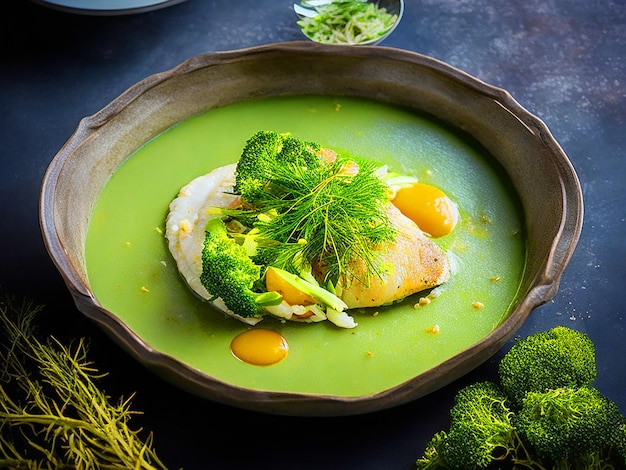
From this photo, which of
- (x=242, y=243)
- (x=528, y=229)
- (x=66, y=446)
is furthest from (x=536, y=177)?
(x=66, y=446)

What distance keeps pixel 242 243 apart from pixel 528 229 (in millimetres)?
1564

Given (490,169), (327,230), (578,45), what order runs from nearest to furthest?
(327,230), (490,169), (578,45)

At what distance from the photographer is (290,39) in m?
6.43

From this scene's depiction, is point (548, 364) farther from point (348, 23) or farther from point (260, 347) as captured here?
point (348, 23)

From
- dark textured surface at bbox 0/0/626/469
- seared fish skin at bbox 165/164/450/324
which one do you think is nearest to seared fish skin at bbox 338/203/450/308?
seared fish skin at bbox 165/164/450/324

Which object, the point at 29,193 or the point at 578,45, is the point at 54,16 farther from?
the point at 578,45

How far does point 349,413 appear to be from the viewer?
414 cm

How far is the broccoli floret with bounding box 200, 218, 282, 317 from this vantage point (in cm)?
439

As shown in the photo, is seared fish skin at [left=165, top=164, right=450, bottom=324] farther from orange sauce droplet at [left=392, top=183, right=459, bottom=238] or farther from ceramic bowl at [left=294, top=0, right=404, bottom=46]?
ceramic bowl at [left=294, top=0, right=404, bottom=46]

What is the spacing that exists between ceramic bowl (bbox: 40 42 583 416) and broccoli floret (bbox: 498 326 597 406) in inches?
4.7

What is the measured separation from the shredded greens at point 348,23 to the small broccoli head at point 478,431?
2.81 meters

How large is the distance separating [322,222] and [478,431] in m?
1.30

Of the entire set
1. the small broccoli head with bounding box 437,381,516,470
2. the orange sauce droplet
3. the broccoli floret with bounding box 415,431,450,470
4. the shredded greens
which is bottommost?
the broccoli floret with bounding box 415,431,450,470

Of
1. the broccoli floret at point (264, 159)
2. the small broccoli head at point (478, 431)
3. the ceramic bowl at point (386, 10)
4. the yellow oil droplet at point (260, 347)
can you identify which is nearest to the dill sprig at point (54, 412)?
the yellow oil droplet at point (260, 347)
